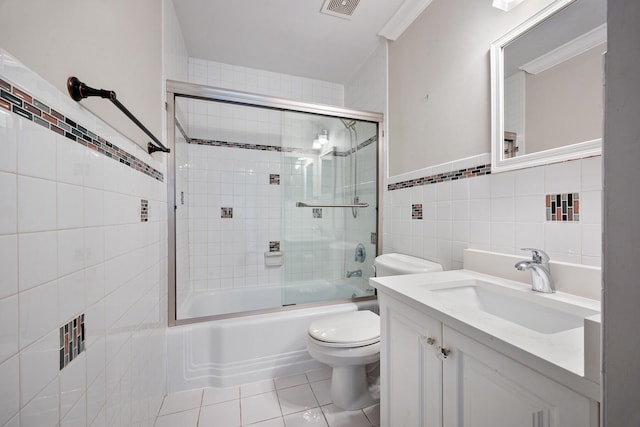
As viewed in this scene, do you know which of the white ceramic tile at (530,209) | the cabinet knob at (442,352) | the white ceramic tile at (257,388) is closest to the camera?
the cabinet knob at (442,352)

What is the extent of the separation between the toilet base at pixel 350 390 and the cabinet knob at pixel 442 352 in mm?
744

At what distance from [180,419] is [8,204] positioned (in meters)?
1.35

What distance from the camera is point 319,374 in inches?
64.4

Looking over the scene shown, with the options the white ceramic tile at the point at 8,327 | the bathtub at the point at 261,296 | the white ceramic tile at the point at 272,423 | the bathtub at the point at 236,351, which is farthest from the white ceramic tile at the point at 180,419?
the white ceramic tile at the point at 8,327

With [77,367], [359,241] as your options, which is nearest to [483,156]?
[359,241]

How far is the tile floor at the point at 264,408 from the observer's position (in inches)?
49.1

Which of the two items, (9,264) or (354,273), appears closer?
(9,264)

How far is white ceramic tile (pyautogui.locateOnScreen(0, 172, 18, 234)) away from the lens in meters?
0.43

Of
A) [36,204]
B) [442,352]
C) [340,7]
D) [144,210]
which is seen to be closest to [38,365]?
[36,204]

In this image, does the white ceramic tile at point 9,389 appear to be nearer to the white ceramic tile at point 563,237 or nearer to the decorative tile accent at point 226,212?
the white ceramic tile at point 563,237

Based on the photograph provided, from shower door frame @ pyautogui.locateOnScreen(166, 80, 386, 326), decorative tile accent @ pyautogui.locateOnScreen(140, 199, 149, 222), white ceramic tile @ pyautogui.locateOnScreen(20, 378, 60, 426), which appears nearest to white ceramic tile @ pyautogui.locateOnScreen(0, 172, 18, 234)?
white ceramic tile @ pyautogui.locateOnScreen(20, 378, 60, 426)

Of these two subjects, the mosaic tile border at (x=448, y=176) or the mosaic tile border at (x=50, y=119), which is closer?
the mosaic tile border at (x=50, y=119)

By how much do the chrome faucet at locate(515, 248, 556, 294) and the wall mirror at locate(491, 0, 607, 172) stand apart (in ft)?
1.22

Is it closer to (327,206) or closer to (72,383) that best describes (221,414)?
(72,383)
